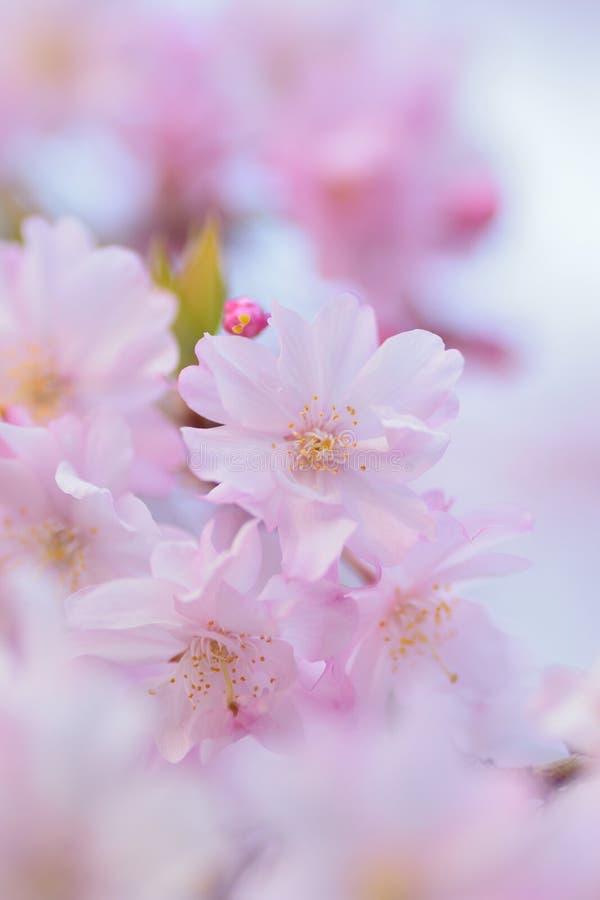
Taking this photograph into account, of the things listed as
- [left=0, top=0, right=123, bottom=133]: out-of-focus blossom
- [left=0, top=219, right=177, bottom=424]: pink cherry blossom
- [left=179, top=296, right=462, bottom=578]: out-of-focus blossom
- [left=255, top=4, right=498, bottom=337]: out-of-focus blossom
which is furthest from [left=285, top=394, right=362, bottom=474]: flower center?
[left=0, top=0, right=123, bottom=133]: out-of-focus blossom

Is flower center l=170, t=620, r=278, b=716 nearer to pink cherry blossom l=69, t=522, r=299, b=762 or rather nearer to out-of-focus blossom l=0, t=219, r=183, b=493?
pink cherry blossom l=69, t=522, r=299, b=762

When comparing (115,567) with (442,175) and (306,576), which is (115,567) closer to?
(306,576)

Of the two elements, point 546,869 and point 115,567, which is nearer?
point 546,869

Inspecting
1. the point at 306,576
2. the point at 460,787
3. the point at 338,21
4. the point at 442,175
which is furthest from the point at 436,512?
the point at 338,21

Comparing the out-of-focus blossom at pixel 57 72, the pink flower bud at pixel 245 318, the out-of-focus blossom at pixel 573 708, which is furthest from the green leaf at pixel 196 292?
the out-of-focus blossom at pixel 57 72

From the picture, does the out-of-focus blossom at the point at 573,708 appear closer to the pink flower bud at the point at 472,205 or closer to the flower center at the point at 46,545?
the flower center at the point at 46,545
